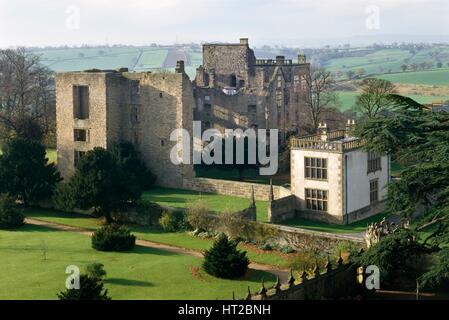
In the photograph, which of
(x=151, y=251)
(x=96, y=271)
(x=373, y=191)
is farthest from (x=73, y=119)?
(x=96, y=271)

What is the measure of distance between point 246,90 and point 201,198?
58.1 feet

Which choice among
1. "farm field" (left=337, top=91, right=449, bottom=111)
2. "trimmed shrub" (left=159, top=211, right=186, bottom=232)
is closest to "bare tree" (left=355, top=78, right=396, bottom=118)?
"trimmed shrub" (left=159, top=211, right=186, bottom=232)

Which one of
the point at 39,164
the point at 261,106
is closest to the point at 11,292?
the point at 39,164

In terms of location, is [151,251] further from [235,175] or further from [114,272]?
[235,175]

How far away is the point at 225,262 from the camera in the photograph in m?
33.4

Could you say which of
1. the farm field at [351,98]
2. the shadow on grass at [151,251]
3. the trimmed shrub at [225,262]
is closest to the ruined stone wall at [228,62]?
the shadow on grass at [151,251]

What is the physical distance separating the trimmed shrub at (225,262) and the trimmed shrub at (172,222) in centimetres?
939

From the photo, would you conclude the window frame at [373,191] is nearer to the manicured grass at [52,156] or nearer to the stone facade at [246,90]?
the stone facade at [246,90]

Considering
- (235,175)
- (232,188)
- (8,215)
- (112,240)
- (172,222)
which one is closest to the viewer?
(112,240)

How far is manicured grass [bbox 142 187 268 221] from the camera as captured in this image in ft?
152
